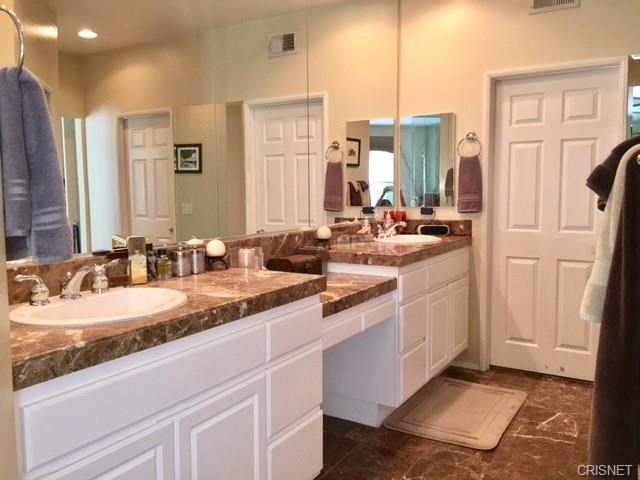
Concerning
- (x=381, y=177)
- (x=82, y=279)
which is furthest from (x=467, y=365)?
(x=82, y=279)

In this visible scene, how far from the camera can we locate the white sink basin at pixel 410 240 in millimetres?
3213

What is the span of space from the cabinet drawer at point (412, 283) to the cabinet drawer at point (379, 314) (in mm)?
80

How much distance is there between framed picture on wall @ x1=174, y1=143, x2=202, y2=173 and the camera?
227cm

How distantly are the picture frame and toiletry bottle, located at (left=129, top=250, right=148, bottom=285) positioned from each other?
1.89 m

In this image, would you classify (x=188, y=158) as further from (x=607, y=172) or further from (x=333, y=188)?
(x=607, y=172)

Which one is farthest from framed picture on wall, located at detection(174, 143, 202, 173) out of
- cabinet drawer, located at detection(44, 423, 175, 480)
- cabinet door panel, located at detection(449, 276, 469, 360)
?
cabinet door panel, located at detection(449, 276, 469, 360)

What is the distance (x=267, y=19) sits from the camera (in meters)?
2.88

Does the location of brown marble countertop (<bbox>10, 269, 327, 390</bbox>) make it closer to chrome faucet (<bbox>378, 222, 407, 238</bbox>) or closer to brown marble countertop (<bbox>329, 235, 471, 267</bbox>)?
brown marble countertop (<bbox>329, 235, 471, 267</bbox>)

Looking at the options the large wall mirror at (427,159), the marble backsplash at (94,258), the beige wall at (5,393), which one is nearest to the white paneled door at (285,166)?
the marble backsplash at (94,258)

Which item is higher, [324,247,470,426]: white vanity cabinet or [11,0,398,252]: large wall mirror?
[11,0,398,252]: large wall mirror

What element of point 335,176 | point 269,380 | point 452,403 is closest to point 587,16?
point 335,176

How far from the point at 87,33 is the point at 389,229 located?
2206mm

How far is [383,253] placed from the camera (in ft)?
8.91

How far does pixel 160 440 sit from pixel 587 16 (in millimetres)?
3256
